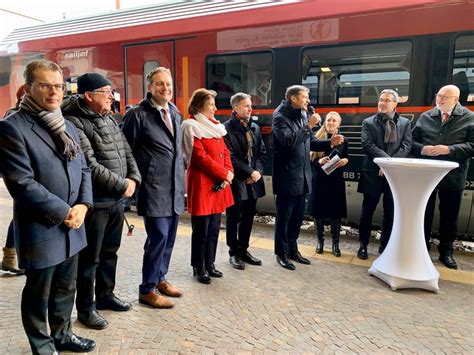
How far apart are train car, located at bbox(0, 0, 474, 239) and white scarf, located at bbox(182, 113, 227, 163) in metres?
1.88

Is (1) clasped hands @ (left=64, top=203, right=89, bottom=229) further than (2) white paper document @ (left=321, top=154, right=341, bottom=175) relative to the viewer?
No

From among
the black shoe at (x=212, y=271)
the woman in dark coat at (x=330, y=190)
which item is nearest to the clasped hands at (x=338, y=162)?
the woman in dark coat at (x=330, y=190)

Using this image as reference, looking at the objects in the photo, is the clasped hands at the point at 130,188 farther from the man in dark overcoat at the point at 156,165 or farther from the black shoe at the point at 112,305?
the black shoe at the point at 112,305

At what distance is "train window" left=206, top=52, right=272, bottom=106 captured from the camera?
537 cm

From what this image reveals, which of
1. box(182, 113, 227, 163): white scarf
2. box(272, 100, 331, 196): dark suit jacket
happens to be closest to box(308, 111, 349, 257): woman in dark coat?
box(272, 100, 331, 196): dark suit jacket

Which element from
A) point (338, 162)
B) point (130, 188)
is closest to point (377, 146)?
point (338, 162)

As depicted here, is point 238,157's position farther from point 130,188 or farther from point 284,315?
point 284,315

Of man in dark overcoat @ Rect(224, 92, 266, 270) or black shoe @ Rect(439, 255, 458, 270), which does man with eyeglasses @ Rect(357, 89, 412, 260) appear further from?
man in dark overcoat @ Rect(224, 92, 266, 270)

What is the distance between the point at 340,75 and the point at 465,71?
1.33 metres

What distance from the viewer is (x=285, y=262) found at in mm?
4180

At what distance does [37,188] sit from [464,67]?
4.34m

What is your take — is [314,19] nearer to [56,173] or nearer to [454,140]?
[454,140]

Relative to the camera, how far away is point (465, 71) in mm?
4387

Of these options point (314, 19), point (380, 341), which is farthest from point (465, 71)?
point (380, 341)
